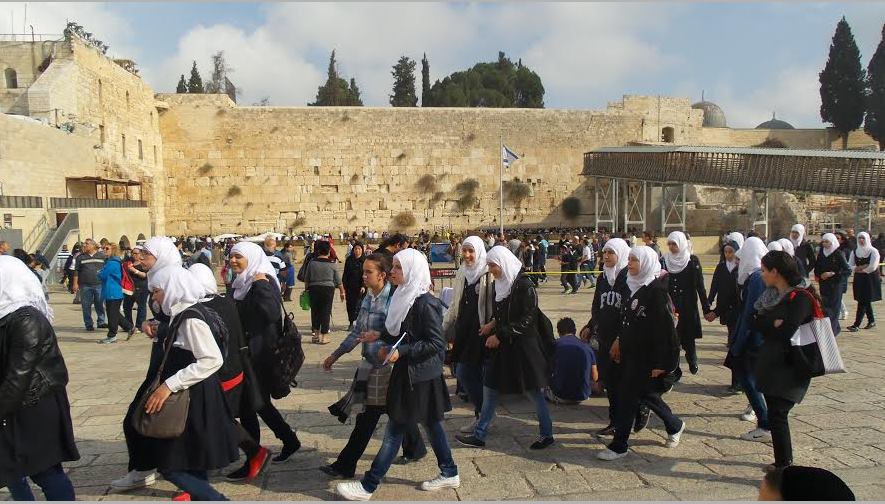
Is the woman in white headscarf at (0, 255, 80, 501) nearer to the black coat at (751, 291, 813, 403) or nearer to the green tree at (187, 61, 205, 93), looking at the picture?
the black coat at (751, 291, 813, 403)

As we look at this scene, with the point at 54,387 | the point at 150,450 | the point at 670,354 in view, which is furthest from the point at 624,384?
the point at 54,387

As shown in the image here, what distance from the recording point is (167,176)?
27.0m

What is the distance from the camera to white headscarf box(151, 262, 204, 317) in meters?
2.85

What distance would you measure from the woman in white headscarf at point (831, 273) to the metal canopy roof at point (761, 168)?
13145 mm

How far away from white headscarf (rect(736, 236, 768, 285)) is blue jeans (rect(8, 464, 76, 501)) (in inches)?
173

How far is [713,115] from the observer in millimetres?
42625

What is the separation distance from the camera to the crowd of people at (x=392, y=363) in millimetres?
2670

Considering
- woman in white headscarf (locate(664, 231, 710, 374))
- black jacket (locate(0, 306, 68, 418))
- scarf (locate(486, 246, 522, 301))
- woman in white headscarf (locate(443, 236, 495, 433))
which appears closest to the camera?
black jacket (locate(0, 306, 68, 418))

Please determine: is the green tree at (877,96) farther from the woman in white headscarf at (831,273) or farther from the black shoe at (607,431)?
the black shoe at (607,431)

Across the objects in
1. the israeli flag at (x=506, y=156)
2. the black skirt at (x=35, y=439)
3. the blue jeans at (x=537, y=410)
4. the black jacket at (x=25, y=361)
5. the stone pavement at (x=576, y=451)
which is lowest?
the stone pavement at (x=576, y=451)

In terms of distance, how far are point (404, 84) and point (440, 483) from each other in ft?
130

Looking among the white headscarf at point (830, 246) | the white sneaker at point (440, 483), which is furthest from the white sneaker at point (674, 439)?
the white headscarf at point (830, 246)

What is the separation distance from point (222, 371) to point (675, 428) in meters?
2.67

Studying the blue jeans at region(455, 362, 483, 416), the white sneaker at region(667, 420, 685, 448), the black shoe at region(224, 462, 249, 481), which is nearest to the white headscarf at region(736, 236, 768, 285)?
the white sneaker at region(667, 420, 685, 448)
